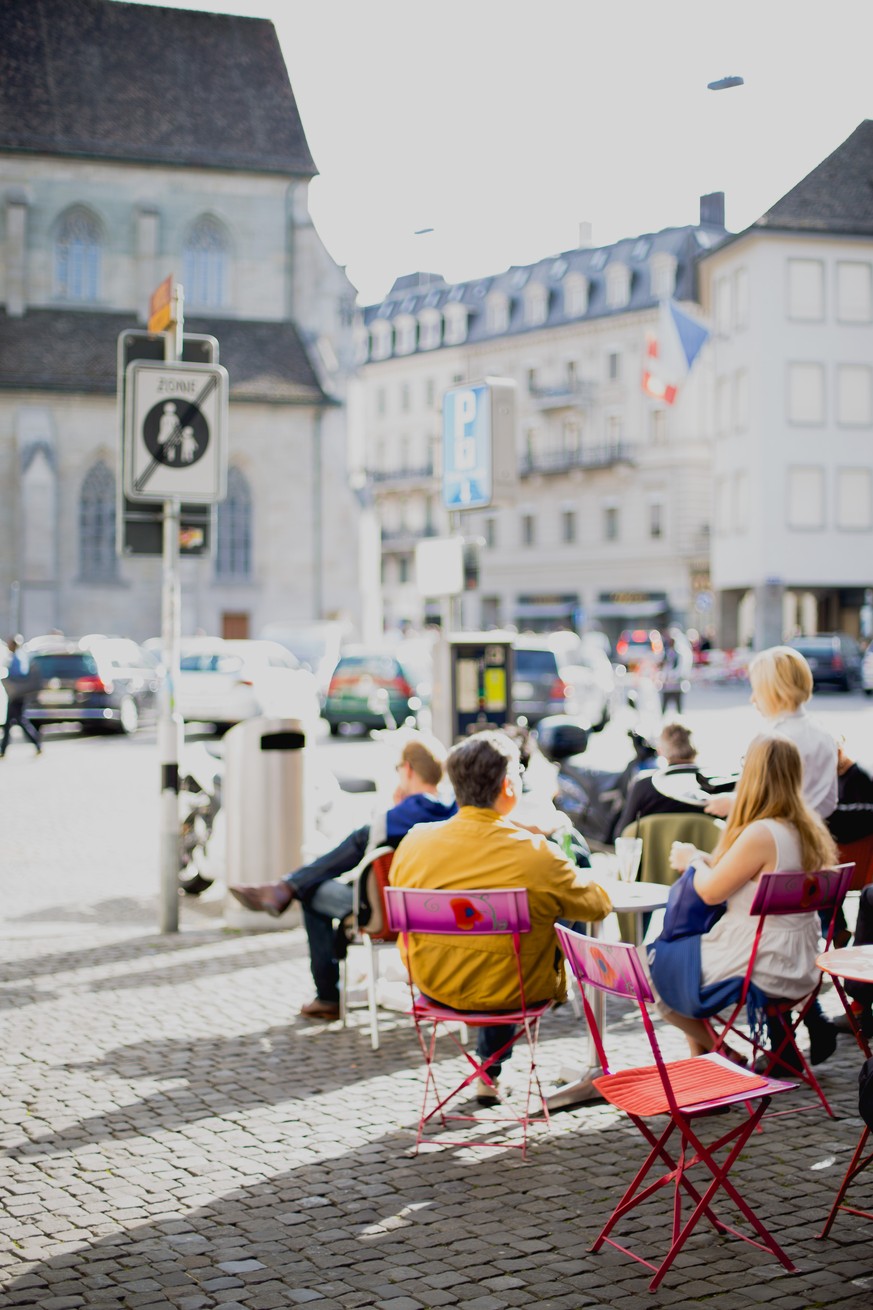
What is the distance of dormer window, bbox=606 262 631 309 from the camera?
7012 cm

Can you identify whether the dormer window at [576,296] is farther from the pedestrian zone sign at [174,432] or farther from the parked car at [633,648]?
the pedestrian zone sign at [174,432]

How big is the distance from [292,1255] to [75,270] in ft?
165

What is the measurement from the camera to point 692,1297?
4371mm

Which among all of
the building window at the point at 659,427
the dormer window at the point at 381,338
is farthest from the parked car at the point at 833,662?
the dormer window at the point at 381,338

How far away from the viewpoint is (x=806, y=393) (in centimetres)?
5194

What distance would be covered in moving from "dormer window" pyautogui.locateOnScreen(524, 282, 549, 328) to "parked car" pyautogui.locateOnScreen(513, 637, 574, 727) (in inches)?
2028

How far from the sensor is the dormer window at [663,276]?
224 feet

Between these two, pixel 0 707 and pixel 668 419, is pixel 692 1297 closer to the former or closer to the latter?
pixel 0 707

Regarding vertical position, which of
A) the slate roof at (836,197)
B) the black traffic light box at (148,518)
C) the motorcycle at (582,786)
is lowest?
the motorcycle at (582,786)

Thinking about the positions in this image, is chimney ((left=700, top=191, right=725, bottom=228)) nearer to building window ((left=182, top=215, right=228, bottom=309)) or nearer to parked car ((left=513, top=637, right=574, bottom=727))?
building window ((left=182, top=215, right=228, bottom=309))

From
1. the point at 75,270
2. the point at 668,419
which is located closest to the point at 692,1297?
the point at 75,270

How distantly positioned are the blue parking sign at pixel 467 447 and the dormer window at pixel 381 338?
7384cm

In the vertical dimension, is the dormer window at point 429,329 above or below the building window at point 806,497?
above

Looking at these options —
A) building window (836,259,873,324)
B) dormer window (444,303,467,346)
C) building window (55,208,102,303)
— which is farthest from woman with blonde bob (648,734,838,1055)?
dormer window (444,303,467,346)
